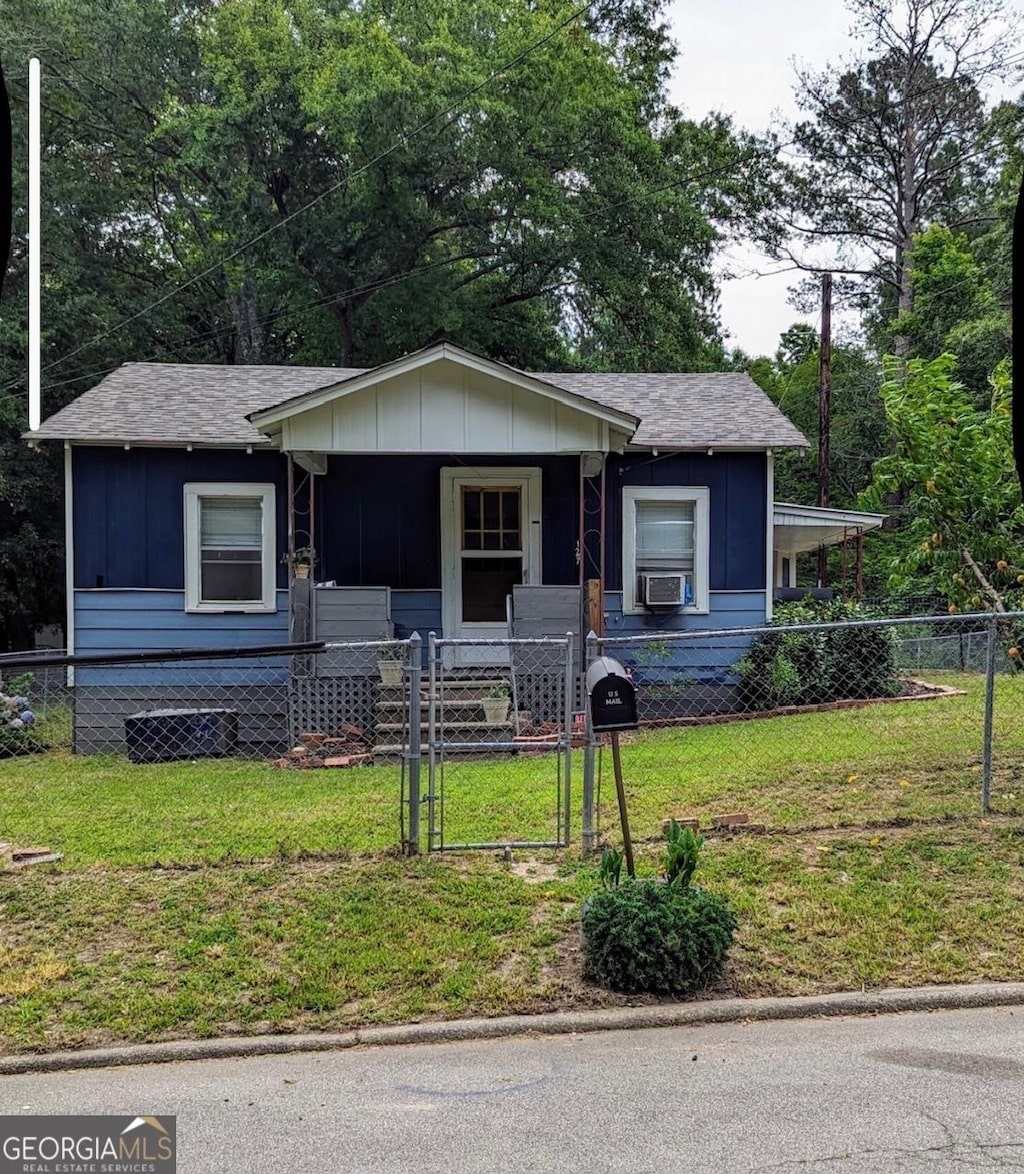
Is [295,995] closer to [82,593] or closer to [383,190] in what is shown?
[82,593]

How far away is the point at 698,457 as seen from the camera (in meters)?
11.1

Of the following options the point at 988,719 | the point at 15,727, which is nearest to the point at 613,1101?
the point at 988,719

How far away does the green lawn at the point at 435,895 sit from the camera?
370cm

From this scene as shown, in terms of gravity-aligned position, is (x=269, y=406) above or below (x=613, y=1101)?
above

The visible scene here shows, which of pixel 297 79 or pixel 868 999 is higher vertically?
pixel 297 79

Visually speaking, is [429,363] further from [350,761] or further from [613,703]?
[613,703]

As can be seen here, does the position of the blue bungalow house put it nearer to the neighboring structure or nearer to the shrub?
the shrub

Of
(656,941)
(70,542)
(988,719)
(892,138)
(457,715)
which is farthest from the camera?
(892,138)

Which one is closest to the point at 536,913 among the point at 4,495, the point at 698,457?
the point at 698,457

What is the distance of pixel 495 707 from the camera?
9.06 m

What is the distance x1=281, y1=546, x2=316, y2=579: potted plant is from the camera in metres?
9.84

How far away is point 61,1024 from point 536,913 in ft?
6.79

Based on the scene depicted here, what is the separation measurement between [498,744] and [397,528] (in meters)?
6.12

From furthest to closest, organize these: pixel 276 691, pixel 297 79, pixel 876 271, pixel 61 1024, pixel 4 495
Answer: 1. pixel 876 271
2. pixel 297 79
3. pixel 4 495
4. pixel 276 691
5. pixel 61 1024
